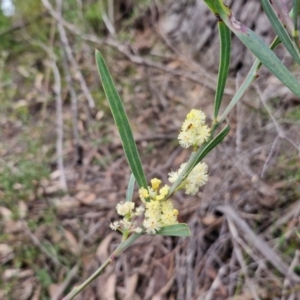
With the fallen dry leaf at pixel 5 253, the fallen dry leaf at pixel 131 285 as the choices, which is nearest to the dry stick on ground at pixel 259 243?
the fallen dry leaf at pixel 131 285

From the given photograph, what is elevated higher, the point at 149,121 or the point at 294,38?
A: the point at 149,121

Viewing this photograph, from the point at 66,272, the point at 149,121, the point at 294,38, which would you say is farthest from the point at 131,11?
the point at 294,38

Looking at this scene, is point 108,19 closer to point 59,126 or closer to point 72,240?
point 59,126

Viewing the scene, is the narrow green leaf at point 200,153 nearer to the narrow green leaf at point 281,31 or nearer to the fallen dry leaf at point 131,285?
the narrow green leaf at point 281,31

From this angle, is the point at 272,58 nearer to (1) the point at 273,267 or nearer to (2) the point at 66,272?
(1) the point at 273,267

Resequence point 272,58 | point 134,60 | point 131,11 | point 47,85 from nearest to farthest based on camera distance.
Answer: point 272,58, point 134,60, point 47,85, point 131,11

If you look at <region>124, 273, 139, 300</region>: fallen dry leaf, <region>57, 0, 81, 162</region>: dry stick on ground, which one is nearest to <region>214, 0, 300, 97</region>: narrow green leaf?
<region>124, 273, 139, 300</region>: fallen dry leaf

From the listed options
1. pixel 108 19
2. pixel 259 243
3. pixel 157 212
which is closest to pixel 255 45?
pixel 157 212
